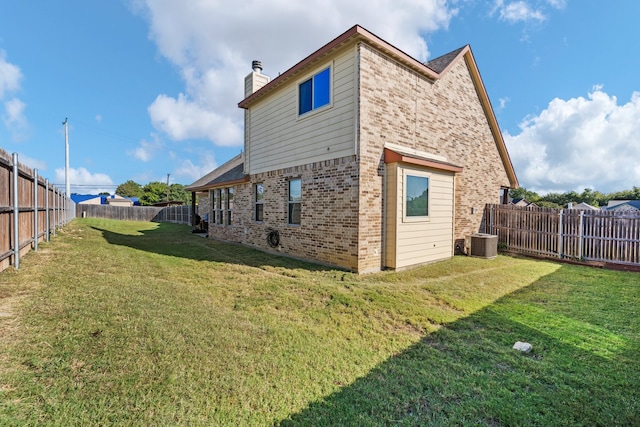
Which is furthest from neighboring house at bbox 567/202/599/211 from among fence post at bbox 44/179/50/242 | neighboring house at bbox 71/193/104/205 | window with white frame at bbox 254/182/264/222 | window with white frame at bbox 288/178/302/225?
neighboring house at bbox 71/193/104/205

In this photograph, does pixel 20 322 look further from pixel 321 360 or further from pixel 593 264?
pixel 593 264

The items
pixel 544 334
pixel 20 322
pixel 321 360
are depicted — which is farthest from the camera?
pixel 544 334

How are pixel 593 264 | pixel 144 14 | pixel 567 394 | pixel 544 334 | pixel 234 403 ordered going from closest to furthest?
pixel 234 403, pixel 567 394, pixel 544 334, pixel 593 264, pixel 144 14

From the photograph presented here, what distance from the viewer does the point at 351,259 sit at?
7254mm

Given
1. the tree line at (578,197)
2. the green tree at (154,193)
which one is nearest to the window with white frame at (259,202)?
the green tree at (154,193)

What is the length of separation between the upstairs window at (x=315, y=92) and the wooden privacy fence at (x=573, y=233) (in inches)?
335

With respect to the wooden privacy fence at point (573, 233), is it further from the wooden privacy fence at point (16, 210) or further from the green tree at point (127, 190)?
the green tree at point (127, 190)

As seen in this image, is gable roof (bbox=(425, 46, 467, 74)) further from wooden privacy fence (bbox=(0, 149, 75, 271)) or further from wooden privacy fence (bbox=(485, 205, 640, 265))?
wooden privacy fence (bbox=(0, 149, 75, 271))

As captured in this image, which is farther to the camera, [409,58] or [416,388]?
[409,58]

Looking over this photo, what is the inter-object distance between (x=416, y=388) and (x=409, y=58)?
326 inches

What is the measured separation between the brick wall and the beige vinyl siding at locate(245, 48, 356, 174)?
33 centimetres

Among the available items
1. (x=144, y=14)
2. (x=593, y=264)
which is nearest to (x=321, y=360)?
(x=593, y=264)

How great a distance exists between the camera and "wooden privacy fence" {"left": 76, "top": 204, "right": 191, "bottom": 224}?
2772cm

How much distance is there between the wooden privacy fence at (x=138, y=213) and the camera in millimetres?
27719
